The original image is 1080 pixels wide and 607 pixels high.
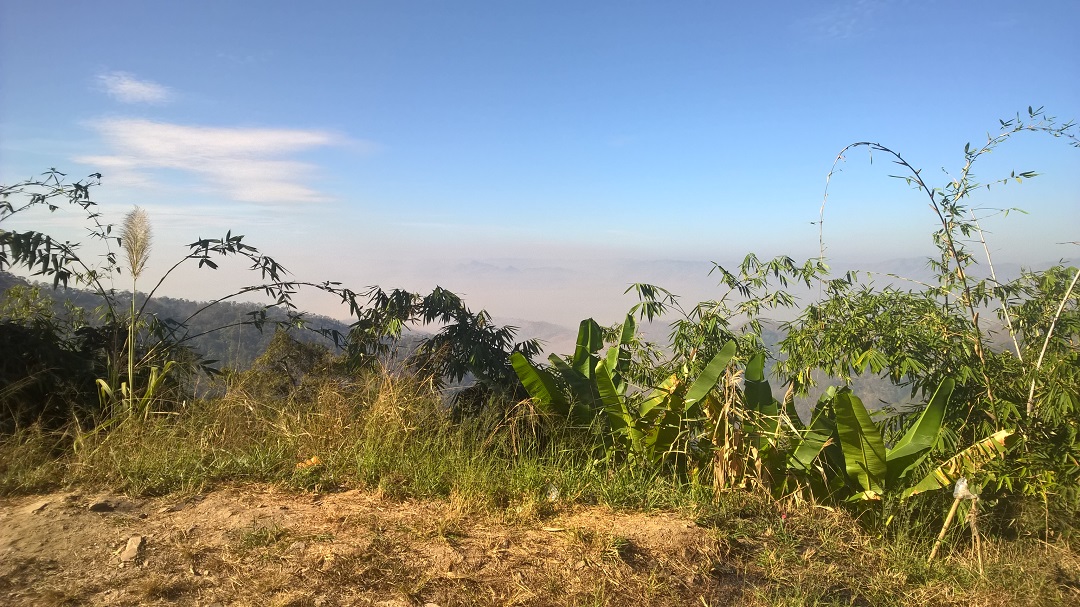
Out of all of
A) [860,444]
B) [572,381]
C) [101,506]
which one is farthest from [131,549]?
[860,444]

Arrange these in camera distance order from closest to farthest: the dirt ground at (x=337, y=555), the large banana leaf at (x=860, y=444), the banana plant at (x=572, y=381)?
the dirt ground at (x=337, y=555)
the large banana leaf at (x=860, y=444)
the banana plant at (x=572, y=381)

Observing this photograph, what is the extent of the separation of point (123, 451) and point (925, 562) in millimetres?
4465

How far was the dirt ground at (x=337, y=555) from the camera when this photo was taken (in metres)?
2.62

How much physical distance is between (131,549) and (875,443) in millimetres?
3855

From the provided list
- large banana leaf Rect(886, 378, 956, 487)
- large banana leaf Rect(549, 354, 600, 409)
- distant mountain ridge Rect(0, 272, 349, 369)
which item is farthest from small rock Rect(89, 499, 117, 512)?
large banana leaf Rect(886, 378, 956, 487)

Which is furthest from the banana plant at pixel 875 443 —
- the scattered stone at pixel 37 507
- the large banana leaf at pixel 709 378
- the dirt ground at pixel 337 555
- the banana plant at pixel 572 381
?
the scattered stone at pixel 37 507

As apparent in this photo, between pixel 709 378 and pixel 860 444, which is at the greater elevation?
pixel 709 378

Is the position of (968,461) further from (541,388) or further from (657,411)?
(541,388)

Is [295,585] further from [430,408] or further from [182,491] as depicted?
[430,408]

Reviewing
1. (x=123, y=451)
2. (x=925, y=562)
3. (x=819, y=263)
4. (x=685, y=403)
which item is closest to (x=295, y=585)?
(x=123, y=451)

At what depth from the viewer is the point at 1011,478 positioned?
3.80m

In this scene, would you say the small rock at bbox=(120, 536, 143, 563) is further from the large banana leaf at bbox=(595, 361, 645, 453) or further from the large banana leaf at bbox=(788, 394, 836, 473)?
the large banana leaf at bbox=(788, 394, 836, 473)

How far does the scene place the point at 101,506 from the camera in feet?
10.7

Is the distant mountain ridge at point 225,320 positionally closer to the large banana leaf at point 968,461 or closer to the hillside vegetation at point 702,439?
the hillside vegetation at point 702,439
